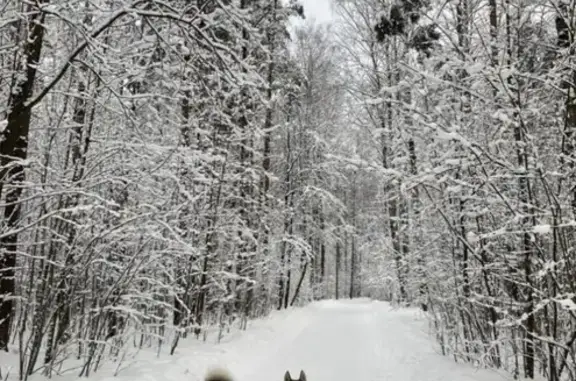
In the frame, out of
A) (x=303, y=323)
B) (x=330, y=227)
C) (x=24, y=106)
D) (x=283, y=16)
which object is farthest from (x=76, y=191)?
(x=330, y=227)

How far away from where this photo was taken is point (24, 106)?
4180mm

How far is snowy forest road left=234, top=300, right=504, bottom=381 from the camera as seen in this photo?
666 centimetres

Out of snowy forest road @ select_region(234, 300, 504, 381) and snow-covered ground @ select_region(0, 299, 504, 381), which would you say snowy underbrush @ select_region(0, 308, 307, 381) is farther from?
snowy forest road @ select_region(234, 300, 504, 381)

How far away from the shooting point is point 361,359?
8.38 metres

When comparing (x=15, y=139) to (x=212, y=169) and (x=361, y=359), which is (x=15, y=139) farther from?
(x=361, y=359)

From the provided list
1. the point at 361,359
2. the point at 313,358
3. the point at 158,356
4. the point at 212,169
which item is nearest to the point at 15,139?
the point at 212,169

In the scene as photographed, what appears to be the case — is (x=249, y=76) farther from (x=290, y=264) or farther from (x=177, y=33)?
(x=290, y=264)

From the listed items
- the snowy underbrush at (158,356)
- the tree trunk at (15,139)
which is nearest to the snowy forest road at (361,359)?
the snowy underbrush at (158,356)

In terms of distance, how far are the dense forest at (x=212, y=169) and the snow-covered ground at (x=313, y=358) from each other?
418 millimetres

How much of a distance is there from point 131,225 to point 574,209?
509cm

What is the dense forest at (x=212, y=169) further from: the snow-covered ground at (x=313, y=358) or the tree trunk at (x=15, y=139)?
the snow-covered ground at (x=313, y=358)

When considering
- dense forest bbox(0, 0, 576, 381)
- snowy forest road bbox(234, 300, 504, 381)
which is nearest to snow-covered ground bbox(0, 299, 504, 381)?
snowy forest road bbox(234, 300, 504, 381)

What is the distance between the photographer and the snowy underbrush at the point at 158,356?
16.5 ft

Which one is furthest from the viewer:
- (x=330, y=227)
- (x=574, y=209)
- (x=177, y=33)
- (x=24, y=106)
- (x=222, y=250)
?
(x=330, y=227)
